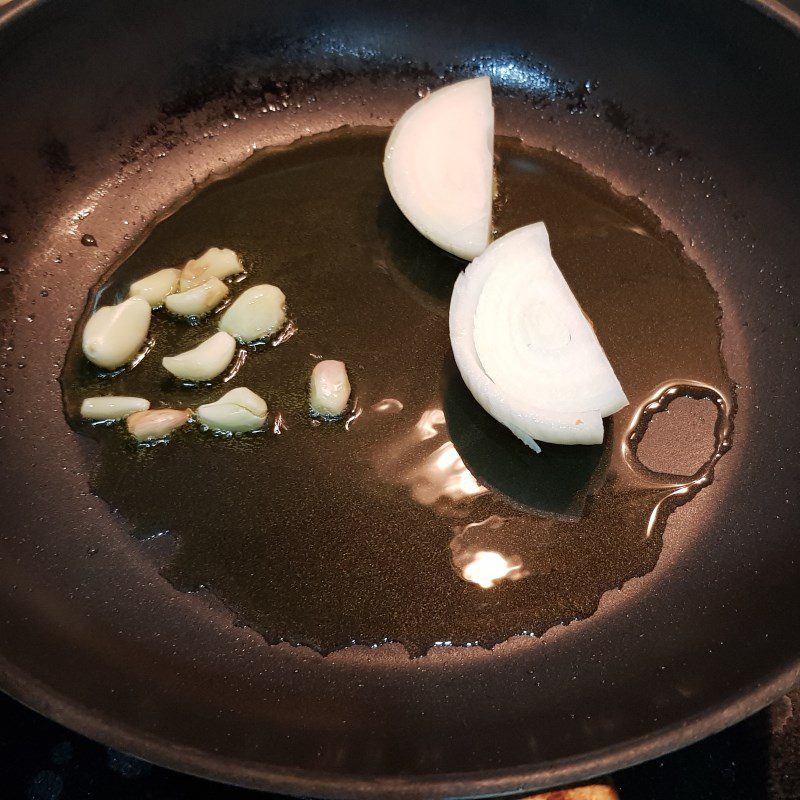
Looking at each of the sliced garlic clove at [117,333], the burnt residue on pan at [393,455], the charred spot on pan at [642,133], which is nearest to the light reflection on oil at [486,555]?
the burnt residue on pan at [393,455]

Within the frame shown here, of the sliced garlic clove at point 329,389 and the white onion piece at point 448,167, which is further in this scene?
the white onion piece at point 448,167

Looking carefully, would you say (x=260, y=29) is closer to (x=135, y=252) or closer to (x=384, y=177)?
(x=384, y=177)

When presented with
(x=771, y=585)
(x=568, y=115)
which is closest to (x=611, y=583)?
(x=771, y=585)

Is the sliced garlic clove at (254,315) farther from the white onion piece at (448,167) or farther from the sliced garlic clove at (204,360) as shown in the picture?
the white onion piece at (448,167)

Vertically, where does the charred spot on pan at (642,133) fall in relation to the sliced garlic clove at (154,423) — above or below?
above

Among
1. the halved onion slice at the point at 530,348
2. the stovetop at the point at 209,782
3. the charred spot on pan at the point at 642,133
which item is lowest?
the stovetop at the point at 209,782
